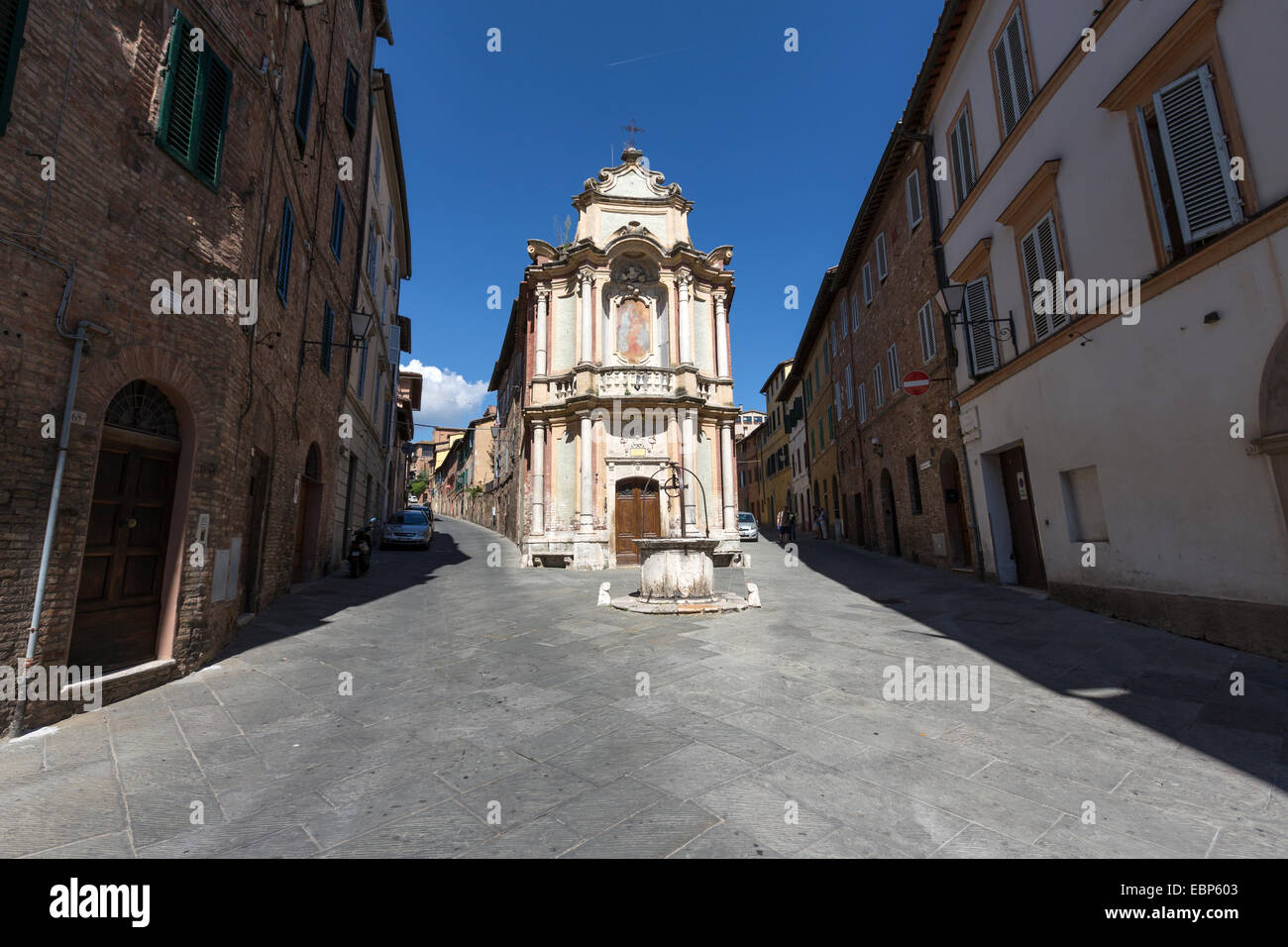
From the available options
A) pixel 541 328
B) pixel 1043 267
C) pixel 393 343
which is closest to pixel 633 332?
pixel 541 328

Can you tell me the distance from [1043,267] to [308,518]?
1470 cm

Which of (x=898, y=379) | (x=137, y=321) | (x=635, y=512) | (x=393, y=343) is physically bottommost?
(x=635, y=512)

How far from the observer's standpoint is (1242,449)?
19.0 ft

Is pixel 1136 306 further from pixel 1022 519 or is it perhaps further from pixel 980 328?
pixel 1022 519

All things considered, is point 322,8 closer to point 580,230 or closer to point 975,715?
point 580,230

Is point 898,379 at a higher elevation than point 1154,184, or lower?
higher

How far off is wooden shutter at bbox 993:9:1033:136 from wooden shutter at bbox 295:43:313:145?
1172cm

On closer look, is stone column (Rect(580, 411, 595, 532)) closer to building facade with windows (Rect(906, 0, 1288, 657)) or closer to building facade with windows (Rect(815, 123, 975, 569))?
building facade with windows (Rect(815, 123, 975, 569))

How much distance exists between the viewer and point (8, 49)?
14.0 ft

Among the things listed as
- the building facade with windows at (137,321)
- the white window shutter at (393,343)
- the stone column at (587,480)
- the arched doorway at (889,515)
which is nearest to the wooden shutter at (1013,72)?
the arched doorway at (889,515)

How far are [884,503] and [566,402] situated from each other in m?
10.7

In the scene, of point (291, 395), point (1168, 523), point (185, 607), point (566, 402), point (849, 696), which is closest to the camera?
point (849, 696)
